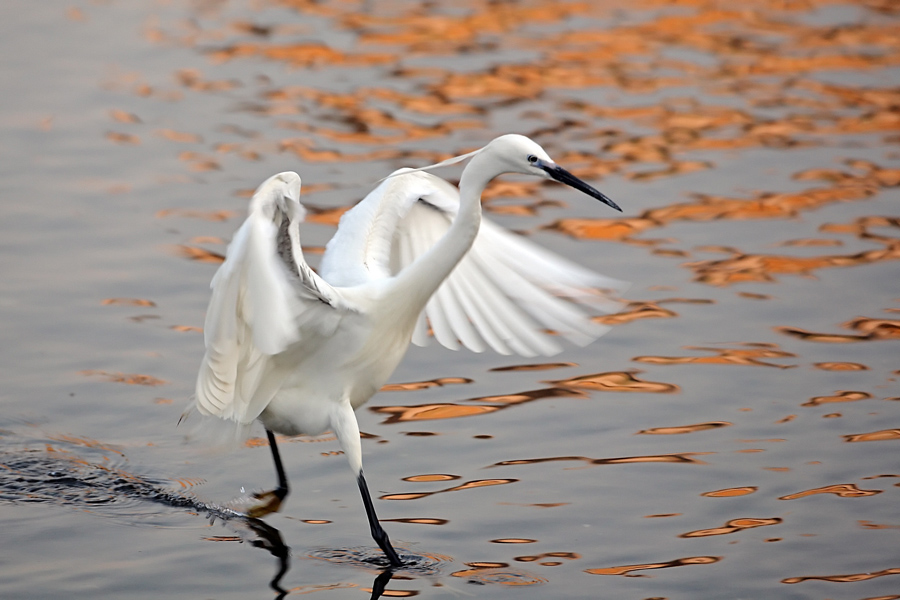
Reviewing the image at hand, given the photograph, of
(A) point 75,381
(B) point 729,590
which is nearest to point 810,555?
(B) point 729,590

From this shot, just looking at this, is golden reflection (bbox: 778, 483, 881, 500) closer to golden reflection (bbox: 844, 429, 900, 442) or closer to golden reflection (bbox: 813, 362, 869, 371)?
golden reflection (bbox: 844, 429, 900, 442)

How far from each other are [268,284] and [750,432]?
284 centimetres

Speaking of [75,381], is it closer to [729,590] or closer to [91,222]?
[91,222]

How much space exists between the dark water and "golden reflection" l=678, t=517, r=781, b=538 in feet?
0.05

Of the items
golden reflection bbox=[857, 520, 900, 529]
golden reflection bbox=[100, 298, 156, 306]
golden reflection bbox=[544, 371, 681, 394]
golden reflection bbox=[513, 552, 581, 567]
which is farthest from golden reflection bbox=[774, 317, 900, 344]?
golden reflection bbox=[100, 298, 156, 306]

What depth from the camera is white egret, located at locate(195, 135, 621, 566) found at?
4.01m

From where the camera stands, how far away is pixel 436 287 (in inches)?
199

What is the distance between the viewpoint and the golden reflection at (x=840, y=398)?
6.02m

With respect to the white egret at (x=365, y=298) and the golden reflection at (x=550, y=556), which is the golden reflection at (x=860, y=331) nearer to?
the white egret at (x=365, y=298)

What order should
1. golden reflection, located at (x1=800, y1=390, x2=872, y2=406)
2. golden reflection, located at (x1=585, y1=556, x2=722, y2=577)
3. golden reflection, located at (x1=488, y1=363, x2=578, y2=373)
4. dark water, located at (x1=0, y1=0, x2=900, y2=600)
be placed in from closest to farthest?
golden reflection, located at (x1=585, y1=556, x2=722, y2=577) < dark water, located at (x1=0, y1=0, x2=900, y2=600) < golden reflection, located at (x1=800, y1=390, x2=872, y2=406) < golden reflection, located at (x1=488, y1=363, x2=578, y2=373)

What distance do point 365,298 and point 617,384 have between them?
6.27ft

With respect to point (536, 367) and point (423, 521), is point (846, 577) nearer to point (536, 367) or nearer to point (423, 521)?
point (423, 521)

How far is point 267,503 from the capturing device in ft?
17.5

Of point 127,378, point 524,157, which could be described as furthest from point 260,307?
point 127,378
